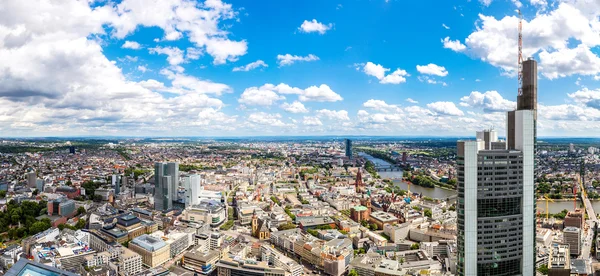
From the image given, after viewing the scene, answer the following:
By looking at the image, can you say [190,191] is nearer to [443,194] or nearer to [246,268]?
[246,268]

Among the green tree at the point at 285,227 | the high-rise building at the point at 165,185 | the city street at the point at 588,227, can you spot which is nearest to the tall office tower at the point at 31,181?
the high-rise building at the point at 165,185

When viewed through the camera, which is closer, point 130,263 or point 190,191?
point 130,263

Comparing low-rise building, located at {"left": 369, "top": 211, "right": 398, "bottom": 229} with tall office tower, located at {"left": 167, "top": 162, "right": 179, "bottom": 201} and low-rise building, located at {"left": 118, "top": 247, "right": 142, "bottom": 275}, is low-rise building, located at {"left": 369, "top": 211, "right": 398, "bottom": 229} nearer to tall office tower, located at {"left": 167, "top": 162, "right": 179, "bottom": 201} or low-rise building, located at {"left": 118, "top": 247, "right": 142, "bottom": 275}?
low-rise building, located at {"left": 118, "top": 247, "right": 142, "bottom": 275}

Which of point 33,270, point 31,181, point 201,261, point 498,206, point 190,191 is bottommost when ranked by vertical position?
point 201,261

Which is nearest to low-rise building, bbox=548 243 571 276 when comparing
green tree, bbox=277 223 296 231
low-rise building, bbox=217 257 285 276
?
low-rise building, bbox=217 257 285 276

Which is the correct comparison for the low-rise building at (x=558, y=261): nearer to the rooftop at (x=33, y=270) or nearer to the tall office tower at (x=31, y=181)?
the rooftop at (x=33, y=270)

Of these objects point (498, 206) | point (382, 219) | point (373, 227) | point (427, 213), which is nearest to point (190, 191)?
point (373, 227)

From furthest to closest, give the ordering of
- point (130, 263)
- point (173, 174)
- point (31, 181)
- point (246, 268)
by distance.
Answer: point (31, 181) → point (173, 174) → point (130, 263) → point (246, 268)
